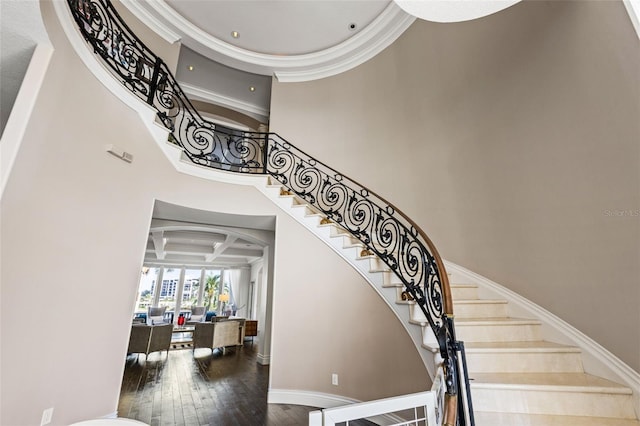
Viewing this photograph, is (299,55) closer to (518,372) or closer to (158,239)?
(158,239)

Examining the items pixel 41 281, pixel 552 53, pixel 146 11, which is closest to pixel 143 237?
pixel 41 281

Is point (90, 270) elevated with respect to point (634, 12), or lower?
lower

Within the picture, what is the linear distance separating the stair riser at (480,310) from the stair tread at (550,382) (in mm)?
790

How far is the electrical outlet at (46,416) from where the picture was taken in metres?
2.42

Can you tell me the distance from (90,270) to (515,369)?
4214 mm

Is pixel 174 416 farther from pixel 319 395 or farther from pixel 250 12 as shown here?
pixel 250 12

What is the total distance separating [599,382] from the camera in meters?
2.04

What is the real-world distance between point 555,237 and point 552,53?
6.22ft

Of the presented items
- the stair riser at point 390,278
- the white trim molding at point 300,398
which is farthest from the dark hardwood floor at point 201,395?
the stair riser at point 390,278

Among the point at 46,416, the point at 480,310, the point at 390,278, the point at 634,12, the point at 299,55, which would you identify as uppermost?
the point at 299,55

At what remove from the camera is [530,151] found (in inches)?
118

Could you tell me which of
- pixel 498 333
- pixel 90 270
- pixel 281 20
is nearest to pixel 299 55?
pixel 281 20

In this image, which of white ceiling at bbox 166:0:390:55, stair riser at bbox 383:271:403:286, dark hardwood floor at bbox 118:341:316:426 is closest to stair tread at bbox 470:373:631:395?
stair riser at bbox 383:271:403:286

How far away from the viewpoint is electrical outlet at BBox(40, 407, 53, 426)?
2422mm
